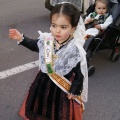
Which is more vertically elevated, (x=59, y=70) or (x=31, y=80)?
(x=59, y=70)

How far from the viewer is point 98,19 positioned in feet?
12.7

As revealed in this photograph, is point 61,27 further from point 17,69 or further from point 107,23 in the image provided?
point 17,69

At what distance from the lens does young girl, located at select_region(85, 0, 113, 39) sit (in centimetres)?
372

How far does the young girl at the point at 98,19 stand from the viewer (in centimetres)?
372

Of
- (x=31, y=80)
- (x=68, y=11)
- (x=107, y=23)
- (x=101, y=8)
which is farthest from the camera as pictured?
(x=101, y=8)

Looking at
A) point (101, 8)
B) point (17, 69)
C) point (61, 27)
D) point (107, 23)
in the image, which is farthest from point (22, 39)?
point (101, 8)

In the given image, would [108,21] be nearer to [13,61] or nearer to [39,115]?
[13,61]

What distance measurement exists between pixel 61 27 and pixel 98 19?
78.4 inches

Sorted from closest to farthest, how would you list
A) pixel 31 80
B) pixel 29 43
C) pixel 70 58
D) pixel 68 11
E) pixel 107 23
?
pixel 68 11, pixel 70 58, pixel 29 43, pixel 31 80, pixel 107 23

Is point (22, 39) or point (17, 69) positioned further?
point (17, 69)

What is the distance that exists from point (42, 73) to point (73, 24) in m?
0.50

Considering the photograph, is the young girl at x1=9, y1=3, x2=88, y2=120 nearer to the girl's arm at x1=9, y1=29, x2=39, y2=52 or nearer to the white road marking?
the girl's arm at x1=9, y1=29, x2=39, y2=52

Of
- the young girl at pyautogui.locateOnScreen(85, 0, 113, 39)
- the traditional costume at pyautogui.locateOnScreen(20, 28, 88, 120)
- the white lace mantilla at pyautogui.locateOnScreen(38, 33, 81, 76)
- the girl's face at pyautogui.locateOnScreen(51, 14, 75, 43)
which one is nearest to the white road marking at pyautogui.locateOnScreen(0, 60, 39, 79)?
the young girl at pyautogui.locateOnScreen(85, 0, 113, 39)

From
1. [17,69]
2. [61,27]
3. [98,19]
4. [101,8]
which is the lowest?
[17,69]
